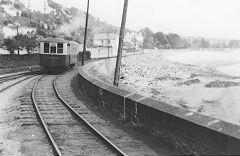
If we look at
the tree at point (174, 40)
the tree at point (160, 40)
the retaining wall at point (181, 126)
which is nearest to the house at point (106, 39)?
the tree at point (160, 40)

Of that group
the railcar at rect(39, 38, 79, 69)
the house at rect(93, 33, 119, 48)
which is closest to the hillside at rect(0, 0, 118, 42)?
the house at rect(93, 33, 119, 48)

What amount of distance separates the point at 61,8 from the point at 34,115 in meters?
151

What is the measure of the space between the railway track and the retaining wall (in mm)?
1173

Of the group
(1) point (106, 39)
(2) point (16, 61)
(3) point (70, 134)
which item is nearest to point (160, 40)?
(1) point (106, 39)

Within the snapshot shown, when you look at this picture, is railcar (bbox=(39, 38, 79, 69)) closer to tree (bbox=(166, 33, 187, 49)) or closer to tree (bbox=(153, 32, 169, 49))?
tree (bbox=(153, 32, 169, 49))

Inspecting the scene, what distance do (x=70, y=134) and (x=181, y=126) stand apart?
340cm

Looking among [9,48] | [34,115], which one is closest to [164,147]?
[34,115]

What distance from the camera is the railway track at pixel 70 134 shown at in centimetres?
761

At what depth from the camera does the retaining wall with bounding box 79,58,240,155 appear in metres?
5.70

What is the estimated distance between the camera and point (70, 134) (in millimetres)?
9117

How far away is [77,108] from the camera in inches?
513

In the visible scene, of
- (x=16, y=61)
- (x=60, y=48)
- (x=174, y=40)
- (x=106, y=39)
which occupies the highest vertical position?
(x=174, y=40)

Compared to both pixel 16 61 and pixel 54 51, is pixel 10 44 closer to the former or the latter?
pixel 16 61

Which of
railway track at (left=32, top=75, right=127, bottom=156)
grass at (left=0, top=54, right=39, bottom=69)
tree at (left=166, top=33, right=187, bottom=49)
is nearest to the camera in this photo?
railway track at (left=32, top=75, right=127, bottom=156)
